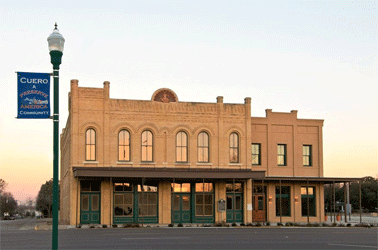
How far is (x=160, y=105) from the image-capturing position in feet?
146

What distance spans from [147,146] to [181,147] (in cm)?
278

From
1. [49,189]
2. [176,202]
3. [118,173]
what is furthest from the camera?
[49,189]

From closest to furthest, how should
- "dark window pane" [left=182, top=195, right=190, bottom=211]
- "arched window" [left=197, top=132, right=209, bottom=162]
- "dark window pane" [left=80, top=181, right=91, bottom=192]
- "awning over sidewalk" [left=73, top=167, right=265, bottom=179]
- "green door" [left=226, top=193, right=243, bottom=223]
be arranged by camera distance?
"awning over sidewalk" [left=73, top=167, right=265, bottom=179]
"dark window pane" [left=80, top=181, right=91, bottom=192]
"dark window pane" [left=182, top=195, right=190, bottom=211]
"green door" [left=226, top=193, right=243, bottom=223]
"arched window" [left=197, top=132, right=209, bottom=162]

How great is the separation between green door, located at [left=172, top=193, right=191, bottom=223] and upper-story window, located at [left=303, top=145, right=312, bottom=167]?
1236cm

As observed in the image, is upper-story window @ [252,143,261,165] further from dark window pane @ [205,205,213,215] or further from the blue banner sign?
the blue banner sign

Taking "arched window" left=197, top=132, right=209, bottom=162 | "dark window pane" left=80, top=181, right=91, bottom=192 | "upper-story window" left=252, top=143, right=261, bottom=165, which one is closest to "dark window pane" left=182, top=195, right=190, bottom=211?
"arched window" left=197, top=132, right=209, bottom=162

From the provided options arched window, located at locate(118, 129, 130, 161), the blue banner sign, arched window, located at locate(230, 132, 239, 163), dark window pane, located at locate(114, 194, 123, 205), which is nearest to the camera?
the blue banner sign

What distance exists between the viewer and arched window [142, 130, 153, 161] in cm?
4406

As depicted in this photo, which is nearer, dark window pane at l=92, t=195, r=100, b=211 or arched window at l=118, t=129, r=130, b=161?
dark window pane at l=92, t=195, r=100, b=211

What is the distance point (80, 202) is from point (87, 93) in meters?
8.11

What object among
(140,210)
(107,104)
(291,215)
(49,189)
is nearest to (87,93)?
(107,104)

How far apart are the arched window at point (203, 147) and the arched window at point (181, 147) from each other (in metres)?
1.08

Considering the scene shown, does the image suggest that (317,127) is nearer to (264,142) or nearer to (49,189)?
(264,142)

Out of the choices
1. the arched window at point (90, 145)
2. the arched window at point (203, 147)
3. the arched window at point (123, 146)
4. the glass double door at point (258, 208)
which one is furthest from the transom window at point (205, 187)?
the arched window at point (90, 145)
